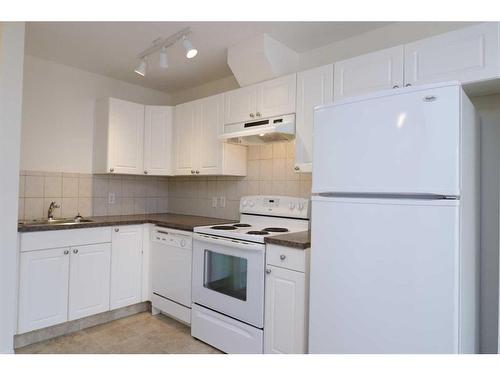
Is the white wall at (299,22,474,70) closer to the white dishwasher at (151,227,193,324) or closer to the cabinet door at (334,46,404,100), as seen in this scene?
the cabinet door at (334,46,404,100)

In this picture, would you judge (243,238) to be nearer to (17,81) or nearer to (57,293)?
(57,293)

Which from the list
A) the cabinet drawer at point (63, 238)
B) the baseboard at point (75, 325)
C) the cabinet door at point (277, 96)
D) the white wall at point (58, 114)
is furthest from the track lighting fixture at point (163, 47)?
the baseboard at point (75, 325)

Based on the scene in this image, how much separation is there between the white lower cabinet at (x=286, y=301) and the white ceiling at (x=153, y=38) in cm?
162

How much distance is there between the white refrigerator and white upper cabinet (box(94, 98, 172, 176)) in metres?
2.08

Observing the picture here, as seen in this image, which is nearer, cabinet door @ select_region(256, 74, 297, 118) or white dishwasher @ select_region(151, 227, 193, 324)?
cabinet door @ select_region(256, 74, 297, 118)

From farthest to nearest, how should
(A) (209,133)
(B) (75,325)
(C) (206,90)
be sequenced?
(C) (206,90)
(A) (209,133)
(B) (75,325)

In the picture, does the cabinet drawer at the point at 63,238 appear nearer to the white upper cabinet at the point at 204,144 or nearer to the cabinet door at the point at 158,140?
the cabinet door at the point at 158,140

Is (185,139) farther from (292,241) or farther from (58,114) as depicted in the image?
(292,241)

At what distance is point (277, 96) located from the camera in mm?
2451

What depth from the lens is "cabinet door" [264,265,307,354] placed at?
1.86 m

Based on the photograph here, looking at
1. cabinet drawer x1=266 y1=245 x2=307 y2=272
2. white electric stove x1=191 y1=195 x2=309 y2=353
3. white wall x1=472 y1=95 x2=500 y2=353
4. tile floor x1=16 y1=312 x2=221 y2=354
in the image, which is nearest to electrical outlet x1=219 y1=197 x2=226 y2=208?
white electric stove x1=191 y1=195 x2=309 y2=353

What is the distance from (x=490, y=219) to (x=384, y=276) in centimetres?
89

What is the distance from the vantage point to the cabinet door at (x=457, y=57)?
159cm

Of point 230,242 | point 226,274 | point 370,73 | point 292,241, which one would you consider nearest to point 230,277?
point 226,274
